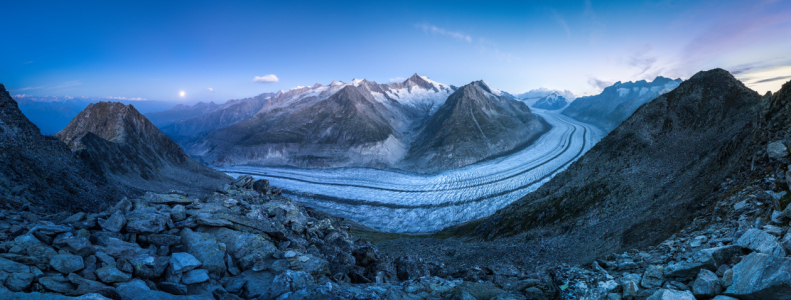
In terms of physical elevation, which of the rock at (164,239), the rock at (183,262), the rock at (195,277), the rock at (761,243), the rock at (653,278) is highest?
the rock at (761,243)

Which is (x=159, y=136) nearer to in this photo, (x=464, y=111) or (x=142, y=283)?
(x=142, y=283)

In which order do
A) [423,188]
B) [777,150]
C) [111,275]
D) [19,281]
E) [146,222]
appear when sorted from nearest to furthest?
[19,281] → [111,275] → [146,222] → [777,150] → [423,188]

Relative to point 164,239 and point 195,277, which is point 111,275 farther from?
point 164,239

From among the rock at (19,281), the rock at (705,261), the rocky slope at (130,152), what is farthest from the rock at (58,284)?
the rocky slope at (130,152)

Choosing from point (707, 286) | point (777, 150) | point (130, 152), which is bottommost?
point (130, 152)

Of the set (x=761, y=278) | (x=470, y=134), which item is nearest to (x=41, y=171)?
(x=761, y=278)

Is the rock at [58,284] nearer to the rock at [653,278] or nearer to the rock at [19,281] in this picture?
the rock at [19,281]
